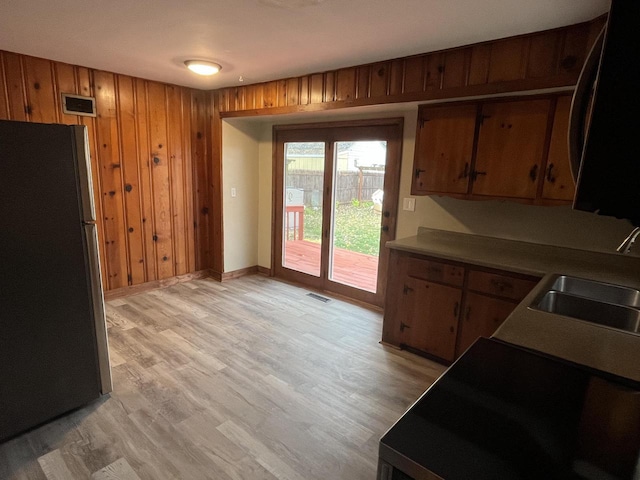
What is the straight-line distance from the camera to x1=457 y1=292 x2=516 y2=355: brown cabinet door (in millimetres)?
2463

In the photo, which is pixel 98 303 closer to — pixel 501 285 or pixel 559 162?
pixel 501 285

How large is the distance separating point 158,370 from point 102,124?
101 inches

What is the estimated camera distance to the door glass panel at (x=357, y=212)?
3.74m

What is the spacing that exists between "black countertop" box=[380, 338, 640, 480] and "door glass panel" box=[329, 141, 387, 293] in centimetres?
279

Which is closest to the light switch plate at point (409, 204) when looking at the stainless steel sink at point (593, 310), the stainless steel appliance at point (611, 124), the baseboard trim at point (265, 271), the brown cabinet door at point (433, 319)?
the brown cabinet door at point (433, 319)

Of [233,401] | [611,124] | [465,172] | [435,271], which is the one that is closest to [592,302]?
[435,271]

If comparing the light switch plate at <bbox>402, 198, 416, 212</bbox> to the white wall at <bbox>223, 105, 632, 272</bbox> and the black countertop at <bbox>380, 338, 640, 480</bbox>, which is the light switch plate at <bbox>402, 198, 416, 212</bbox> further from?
the black countertop at <bbox>380, 338, 640, 480</bbox>

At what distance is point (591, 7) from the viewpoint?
185cm

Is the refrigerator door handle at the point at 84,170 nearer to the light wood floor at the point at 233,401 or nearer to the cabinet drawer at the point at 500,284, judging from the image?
the light wood floor at the point at 233,401

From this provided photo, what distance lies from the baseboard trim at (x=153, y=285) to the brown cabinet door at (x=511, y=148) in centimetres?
357

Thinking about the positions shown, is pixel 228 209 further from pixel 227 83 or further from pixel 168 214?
pixel 227 83

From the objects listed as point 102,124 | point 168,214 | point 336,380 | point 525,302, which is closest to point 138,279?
point 168,214

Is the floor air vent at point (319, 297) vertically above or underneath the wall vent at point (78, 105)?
underneath

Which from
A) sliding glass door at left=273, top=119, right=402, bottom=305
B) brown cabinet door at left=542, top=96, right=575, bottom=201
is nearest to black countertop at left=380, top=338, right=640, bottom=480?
brown cabinet door at left=542, top=96, right=575, bottom=201
